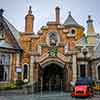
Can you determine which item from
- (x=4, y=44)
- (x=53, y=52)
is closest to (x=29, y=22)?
(x=4, y=44)

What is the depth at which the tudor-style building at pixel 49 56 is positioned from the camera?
110ft

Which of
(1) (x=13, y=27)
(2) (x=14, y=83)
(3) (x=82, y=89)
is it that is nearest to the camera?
(3) (x=82, y=89)

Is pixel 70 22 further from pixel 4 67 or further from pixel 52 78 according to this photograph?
pixel 4 67

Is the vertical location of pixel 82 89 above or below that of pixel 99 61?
below

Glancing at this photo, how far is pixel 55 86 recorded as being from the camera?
37.0 m

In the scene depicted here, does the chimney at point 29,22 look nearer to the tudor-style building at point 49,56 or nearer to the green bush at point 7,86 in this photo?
the tudor-style building at point 49,56

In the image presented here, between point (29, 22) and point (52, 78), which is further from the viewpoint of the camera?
point (29, 22)

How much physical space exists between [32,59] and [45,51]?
2367mm

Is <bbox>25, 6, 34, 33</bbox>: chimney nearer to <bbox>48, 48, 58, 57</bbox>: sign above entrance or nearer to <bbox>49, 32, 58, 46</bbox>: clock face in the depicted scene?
<bbox>49, 32, 58, 46</bbox>: clock face

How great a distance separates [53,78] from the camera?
37.1 meters

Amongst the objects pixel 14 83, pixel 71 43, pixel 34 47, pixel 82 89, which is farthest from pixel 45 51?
pixel 82 89

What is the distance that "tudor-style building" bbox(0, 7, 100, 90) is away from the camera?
33562mm

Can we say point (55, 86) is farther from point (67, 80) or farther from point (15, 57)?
point (15, 57)

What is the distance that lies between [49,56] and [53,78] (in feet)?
16.9
